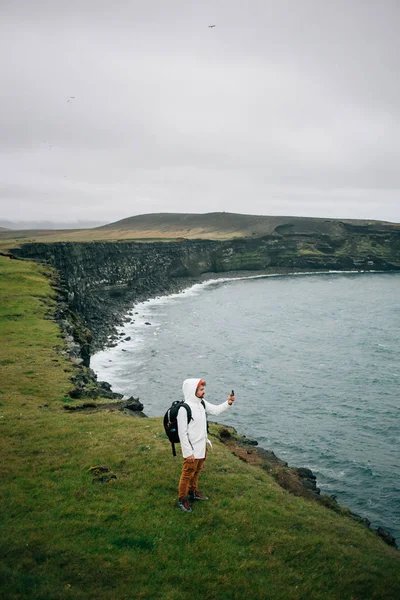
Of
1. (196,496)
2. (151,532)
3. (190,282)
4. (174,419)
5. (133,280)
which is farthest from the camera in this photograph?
(190,282)

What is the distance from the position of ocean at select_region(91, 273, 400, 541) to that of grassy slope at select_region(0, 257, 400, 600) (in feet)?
38.4

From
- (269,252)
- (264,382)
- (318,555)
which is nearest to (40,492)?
(318,555)

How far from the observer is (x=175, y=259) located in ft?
445

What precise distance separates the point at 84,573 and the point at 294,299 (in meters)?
98.7

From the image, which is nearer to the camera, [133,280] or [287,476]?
[287,476]

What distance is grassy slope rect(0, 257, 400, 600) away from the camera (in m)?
10.1

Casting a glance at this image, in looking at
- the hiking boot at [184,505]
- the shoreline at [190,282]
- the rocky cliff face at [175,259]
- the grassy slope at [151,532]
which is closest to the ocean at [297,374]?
the shoreline at [190,282]

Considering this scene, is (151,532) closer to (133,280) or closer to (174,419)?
(174,419)

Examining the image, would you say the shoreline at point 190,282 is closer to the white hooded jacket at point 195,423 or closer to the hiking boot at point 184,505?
the hiking boot at point 184,505

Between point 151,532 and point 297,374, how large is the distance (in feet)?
124

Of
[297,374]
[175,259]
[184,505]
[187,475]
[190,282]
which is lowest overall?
[297,374]

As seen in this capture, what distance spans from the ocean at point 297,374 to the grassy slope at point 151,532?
1171 cm

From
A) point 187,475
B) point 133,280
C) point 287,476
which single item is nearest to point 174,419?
point 187,475

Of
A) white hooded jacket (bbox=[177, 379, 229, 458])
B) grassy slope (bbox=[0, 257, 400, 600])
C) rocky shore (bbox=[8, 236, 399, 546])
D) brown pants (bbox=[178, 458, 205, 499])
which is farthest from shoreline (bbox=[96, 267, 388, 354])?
white hooded jacket (bbox=[177, 379, 229, 458])
